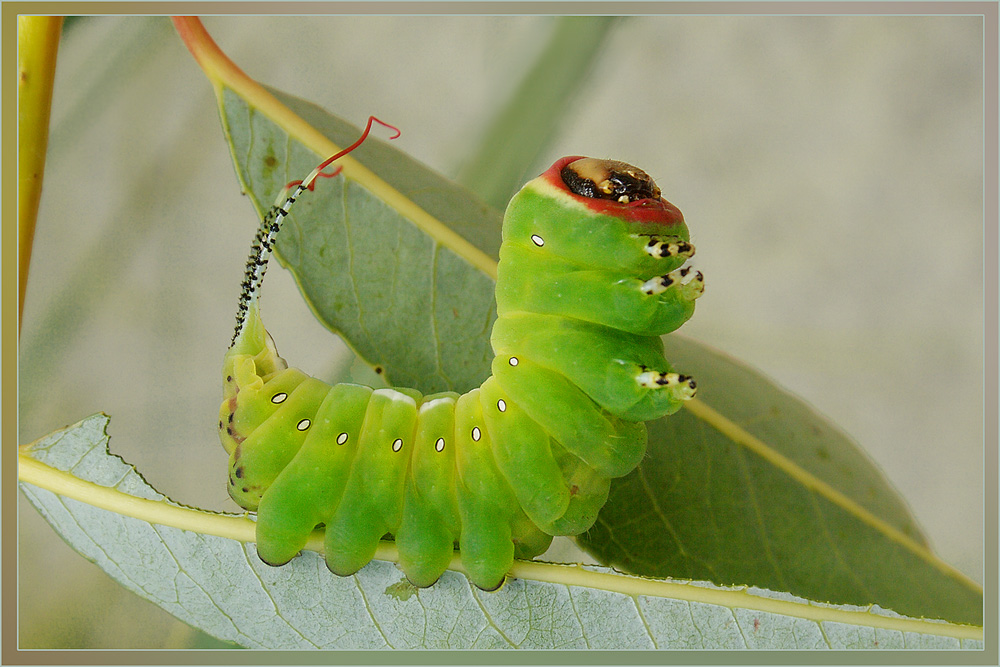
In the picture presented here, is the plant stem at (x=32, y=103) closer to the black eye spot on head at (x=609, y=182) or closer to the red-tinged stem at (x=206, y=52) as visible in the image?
the red-tinged stem at (x=206, y=52)

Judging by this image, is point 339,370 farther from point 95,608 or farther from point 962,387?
point 962,387

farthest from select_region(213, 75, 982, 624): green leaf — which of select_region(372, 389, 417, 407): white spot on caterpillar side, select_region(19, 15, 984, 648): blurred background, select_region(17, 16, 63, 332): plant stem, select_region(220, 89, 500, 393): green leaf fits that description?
select_region(19, 15, 984, 648): blurred background

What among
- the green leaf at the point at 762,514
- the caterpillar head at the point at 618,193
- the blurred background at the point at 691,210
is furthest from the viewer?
the blurred background at the point at 691,210

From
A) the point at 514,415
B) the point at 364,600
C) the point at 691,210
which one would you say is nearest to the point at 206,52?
the point at 514,415

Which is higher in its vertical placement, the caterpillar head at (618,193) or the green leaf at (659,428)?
the caterpillar head at (618,193)

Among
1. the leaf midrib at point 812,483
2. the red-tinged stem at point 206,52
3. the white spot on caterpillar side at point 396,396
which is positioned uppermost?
the red-tinged stem at point 206,52

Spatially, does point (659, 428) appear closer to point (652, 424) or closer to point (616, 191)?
point (652, 424)

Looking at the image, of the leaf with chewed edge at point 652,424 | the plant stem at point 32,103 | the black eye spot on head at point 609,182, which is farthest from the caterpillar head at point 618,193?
the plant stem at point 32,103
